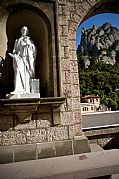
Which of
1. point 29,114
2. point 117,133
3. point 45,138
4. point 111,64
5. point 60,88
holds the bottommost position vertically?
point 117,133

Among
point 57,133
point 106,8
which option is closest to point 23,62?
point 57,133

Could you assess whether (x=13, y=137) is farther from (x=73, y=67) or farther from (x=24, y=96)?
(x=73, y=67)

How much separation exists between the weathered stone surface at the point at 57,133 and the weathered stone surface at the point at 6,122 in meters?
0.72

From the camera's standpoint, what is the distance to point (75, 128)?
144 inches

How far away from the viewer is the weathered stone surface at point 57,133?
3.36m

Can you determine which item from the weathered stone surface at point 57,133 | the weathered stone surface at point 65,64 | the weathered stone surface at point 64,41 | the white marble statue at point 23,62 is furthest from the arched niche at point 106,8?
the weathered stone surface at point 57,133

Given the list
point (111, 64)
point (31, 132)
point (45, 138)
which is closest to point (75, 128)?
point (45, 138)

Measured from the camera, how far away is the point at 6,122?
10.6 feet

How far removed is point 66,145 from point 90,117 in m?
2.23

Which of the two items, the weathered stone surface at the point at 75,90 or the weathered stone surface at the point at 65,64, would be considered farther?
the weathered stone surface at the point at 75,90

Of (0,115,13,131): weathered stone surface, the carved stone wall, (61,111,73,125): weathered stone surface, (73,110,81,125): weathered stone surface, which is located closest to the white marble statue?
the carved stone wall

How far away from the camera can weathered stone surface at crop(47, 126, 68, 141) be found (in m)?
3.36

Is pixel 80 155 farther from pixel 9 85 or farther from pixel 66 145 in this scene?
pixel 9 85

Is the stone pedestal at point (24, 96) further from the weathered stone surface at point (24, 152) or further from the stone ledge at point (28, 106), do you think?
the weathered stone surface at point (24, 152)
